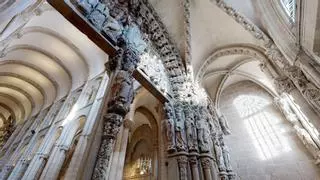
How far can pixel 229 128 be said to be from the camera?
314 inches

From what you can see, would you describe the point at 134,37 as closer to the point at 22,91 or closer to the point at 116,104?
the point at 116,104

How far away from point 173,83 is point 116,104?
8.60 feet

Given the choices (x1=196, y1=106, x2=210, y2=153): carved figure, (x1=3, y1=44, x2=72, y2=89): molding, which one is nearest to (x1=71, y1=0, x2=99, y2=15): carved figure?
(x1=196, y1=106, x2=210, y2=153): carved figure

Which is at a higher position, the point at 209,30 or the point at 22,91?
the point at 22,91

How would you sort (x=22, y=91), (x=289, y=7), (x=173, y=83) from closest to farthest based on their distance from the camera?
1. (x=289, y=7)
2. (x=173, y=83)
3. (x=22, y=91)

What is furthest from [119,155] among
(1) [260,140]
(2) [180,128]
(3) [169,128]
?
(1) [260,140]

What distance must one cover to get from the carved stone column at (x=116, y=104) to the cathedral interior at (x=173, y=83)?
2cm

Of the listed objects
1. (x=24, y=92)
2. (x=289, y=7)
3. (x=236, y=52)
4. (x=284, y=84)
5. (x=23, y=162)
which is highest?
(x=24, y=92)

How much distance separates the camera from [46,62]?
10227 mm

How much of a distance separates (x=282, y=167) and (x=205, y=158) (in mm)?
4521

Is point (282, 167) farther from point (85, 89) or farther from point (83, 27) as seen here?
point (85, 89)

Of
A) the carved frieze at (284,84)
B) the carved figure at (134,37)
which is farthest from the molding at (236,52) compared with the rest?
the carved figure at (134,37)

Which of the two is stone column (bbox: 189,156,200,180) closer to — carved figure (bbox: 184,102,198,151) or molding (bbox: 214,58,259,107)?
carved figure (bbox: 184,102,198,151)

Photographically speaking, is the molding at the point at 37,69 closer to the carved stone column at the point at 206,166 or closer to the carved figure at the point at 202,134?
the carved figure at the point at 202,134
